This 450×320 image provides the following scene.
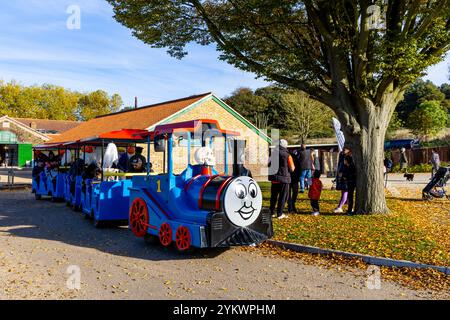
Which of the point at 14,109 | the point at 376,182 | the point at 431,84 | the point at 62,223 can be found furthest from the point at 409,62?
the point at 14,109

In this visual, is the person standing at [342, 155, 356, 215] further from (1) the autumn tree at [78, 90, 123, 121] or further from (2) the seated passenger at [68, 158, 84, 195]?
(1) the autumn tree at [78, 90, 123, 121]

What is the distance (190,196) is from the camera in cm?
777

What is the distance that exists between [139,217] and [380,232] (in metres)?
5.16

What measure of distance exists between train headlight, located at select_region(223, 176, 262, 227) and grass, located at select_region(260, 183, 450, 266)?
159 centimetres

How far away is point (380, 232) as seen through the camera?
8812 millimetres

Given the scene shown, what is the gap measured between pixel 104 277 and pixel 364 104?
7996 mm

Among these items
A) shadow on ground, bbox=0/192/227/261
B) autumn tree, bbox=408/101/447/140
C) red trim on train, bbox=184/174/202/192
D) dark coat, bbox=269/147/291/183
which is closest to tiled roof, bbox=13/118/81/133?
autumn tree, bbox=408/101/447/140

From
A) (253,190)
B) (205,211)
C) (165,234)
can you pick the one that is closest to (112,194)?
(165,234)

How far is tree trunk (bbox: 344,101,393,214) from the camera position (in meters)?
10.9

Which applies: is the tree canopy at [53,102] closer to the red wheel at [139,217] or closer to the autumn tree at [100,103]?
the autumn tree at [100,103]

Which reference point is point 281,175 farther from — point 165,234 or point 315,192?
point 165,234

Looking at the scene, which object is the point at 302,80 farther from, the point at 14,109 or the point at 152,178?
the point at 14,109

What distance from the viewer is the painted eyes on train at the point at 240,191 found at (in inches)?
280

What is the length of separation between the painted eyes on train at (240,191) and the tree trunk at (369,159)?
4.99m
